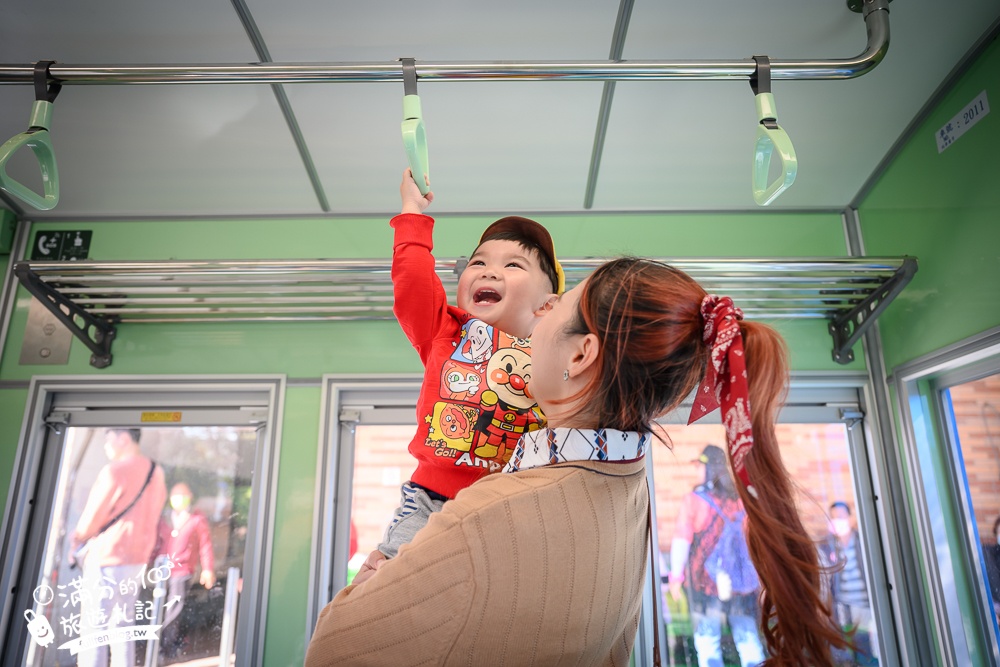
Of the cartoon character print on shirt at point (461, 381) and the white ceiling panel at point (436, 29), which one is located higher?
the white ceiling panel at point (436, 29)

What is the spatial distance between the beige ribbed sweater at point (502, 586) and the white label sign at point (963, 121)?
1.66m

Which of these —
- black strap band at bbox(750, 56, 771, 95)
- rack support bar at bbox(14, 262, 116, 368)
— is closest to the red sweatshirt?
black strap band at bbox(750, 56, 771, 95)

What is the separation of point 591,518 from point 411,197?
60cm

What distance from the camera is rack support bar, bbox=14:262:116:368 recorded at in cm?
197

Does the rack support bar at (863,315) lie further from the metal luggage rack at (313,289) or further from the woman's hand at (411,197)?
the woman's hand at (411,197)

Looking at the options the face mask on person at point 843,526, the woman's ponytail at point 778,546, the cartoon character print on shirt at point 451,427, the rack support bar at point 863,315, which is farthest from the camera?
the face mask on person at point 843,526

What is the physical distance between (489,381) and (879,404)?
1853mm

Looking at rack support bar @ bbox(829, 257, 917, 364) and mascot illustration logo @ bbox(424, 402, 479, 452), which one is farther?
rack support bar @ bbox(829, 257, 917, 364)

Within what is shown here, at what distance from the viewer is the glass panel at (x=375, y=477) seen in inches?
88.2

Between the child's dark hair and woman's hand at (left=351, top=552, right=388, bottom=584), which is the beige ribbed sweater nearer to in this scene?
woman's hand at (left=351, top=552, right=388, bottom=584)

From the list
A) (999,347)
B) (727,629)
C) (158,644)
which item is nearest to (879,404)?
(999,347)

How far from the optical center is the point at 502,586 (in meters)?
0.65

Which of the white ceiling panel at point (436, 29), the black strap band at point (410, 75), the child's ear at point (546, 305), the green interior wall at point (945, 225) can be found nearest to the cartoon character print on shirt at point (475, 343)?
the child's ear at point (546, 305)

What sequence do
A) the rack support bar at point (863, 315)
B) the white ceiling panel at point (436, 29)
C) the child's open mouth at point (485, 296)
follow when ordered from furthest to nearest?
the rack support bar at point (863, 315) → the white ceiling panel at point (436, 29) → the child's open mouth at point (485, 296)
